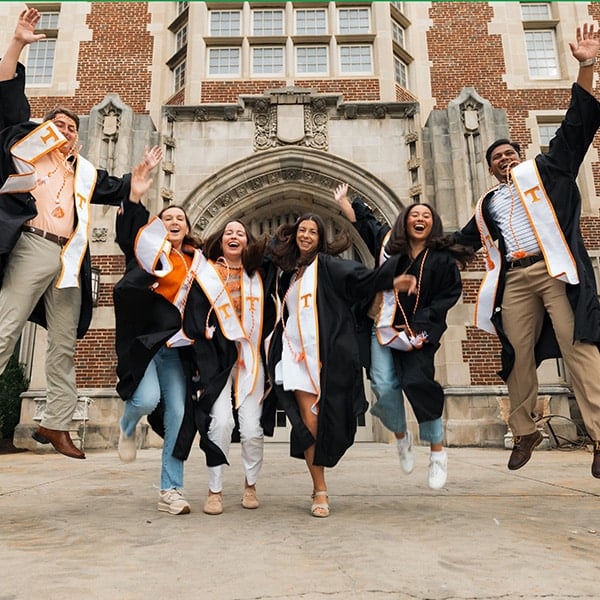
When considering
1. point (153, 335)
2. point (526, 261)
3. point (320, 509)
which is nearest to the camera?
point (320, 509)

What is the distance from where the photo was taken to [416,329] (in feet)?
10.6

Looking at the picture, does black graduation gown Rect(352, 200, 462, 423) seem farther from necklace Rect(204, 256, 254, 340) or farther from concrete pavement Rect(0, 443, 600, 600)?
necklace Rect(204, 256, 254, 340)

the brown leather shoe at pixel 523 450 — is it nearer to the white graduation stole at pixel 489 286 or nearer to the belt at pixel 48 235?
the white graduation stole at pixel 489 286

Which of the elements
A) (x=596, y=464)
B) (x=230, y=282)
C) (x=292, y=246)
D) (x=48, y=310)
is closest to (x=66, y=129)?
(x=48, y=310)

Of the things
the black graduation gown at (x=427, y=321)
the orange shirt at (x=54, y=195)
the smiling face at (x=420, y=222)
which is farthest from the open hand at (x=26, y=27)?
the black graduation gown at (x=427, y=321)

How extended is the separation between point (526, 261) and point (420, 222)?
74 centimetres

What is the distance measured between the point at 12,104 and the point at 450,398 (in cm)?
721

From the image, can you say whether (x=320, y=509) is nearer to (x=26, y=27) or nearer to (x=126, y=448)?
(x=126, y=448)

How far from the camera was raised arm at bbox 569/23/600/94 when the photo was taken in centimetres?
307

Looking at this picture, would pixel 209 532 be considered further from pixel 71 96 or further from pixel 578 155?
pixel 71 96

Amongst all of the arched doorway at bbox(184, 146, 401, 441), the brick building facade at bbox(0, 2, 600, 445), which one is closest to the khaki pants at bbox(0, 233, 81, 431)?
the brick building facade at bbox(0, 2, 600, 445)

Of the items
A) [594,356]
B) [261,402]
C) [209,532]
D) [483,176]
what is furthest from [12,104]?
[483,176]

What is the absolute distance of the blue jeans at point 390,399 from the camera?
3.22m

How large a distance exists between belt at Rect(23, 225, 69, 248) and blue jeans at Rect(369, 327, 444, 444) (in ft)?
6.86
